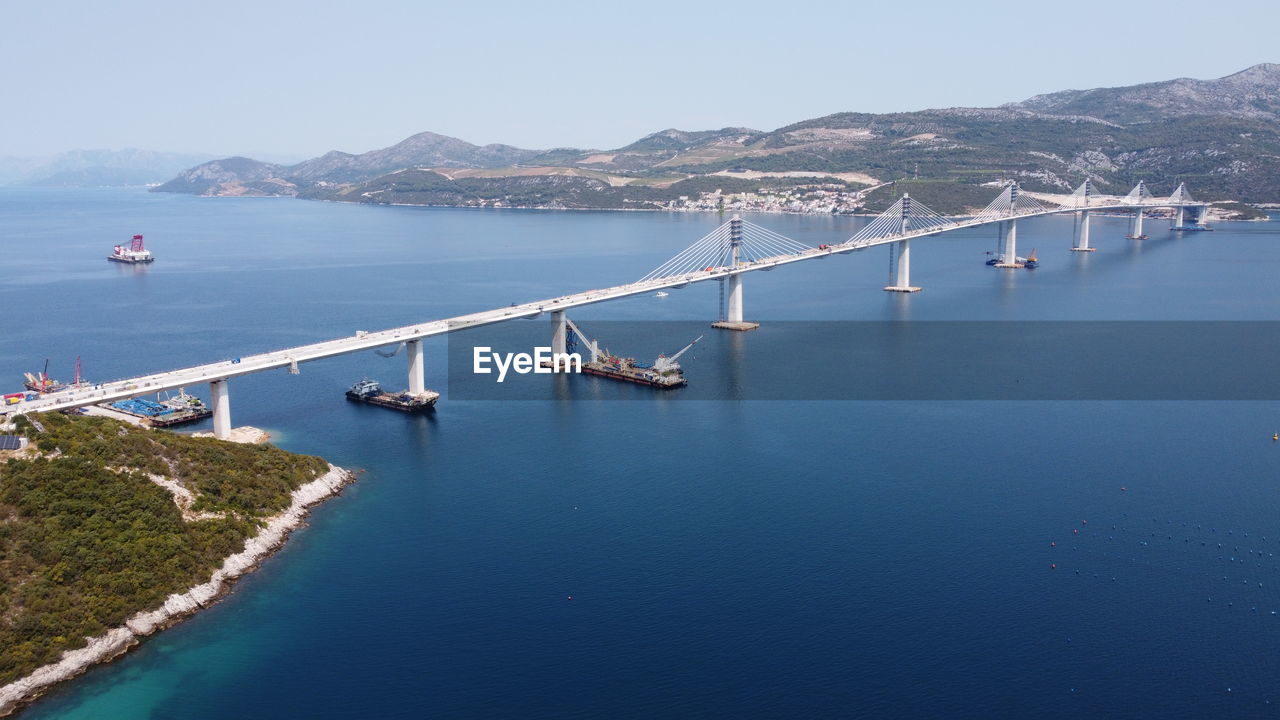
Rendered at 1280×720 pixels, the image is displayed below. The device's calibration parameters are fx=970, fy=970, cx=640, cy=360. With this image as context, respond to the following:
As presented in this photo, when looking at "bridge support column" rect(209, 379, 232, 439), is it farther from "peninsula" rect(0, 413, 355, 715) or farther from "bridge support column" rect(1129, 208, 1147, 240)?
"bridge support column" rect(1129, 208, 1147, 240)

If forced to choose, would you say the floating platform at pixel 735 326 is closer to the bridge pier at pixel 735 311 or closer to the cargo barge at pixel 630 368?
the bridge pier at pixel 735 311

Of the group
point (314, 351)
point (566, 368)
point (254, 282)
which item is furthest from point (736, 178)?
point (314, 351)

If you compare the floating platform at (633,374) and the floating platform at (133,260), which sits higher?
the floating platform at (133,260)

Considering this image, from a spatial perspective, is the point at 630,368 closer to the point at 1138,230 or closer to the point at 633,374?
the point at 633,374

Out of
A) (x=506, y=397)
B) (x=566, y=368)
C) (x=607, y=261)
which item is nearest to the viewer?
(x=506, y=397)

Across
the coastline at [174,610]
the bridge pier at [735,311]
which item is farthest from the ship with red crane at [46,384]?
the bridge pier at [735,311]

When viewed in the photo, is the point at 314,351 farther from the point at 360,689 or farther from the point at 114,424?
the point at 360,689

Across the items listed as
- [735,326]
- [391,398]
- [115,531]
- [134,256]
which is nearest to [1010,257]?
[735,326]
